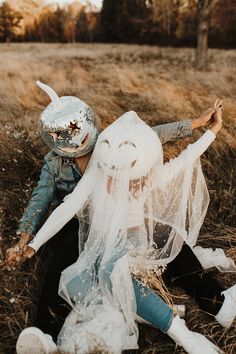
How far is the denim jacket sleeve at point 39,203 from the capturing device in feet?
7.96

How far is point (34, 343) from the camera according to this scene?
1.97 metres

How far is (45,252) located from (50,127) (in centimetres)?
71

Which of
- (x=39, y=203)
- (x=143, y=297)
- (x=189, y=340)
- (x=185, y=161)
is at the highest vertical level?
(x=185, y=161)

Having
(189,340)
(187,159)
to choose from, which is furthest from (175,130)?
(189,340)

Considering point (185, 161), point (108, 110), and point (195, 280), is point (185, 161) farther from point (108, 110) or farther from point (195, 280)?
point (108, 110)

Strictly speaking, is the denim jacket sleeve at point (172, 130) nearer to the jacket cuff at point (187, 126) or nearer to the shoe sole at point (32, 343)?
the jacket cuff at point (187, 126)

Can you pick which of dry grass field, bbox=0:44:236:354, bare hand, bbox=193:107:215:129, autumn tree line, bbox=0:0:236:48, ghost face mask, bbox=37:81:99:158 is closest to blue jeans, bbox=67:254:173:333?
dry grass field, bbox=0:44:236:354

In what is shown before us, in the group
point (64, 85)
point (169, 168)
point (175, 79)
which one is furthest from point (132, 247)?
point (175, 79)

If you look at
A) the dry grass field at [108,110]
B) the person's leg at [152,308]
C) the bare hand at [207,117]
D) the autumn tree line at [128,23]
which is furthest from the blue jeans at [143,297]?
the autumn tree line at [128,23]

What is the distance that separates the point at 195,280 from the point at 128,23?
226 inches

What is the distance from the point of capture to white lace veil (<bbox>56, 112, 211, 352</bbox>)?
2131 mm

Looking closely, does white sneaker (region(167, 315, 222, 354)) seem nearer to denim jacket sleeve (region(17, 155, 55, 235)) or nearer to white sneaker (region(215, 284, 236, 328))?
white sneaker (region(215, 284, 236, 328))

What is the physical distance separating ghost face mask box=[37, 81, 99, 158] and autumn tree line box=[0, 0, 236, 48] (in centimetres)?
412

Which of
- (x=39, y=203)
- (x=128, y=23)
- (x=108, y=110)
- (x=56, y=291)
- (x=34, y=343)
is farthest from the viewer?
(x=128, y=23)
